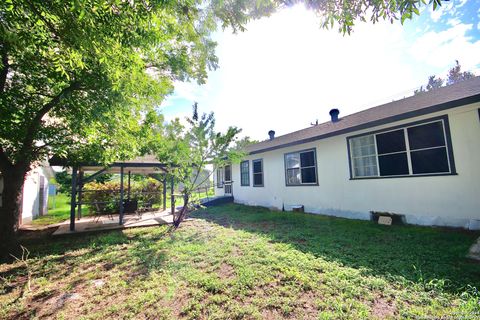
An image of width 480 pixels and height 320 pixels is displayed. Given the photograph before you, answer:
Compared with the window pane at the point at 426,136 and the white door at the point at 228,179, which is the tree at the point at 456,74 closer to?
the window pane at the point at 426,136

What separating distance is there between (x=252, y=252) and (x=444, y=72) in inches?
1641

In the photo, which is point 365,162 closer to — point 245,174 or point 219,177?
point 245,174

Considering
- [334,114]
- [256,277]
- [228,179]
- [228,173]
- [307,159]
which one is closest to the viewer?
[256,277]

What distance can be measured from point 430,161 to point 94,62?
26.8ft

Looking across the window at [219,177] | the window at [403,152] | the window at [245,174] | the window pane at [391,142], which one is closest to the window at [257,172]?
the window at [245,174]

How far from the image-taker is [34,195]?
10469mm

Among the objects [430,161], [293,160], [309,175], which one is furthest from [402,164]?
[293,160]

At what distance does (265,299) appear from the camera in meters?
2.81

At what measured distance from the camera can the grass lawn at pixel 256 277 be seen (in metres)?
2.60

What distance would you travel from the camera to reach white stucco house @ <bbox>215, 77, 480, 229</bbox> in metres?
5.16

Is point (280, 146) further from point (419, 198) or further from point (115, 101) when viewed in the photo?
point (115, 101)

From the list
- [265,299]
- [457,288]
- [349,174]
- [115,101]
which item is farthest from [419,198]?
[115,101]

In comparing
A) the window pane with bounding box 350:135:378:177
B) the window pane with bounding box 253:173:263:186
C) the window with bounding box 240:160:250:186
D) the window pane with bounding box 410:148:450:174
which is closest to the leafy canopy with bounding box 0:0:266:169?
the window pane with bounding box 350:135:378:177

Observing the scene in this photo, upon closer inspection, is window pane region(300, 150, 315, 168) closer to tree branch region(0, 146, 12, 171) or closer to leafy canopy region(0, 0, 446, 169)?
leafy canopy region(0, 0, 446, 169)
